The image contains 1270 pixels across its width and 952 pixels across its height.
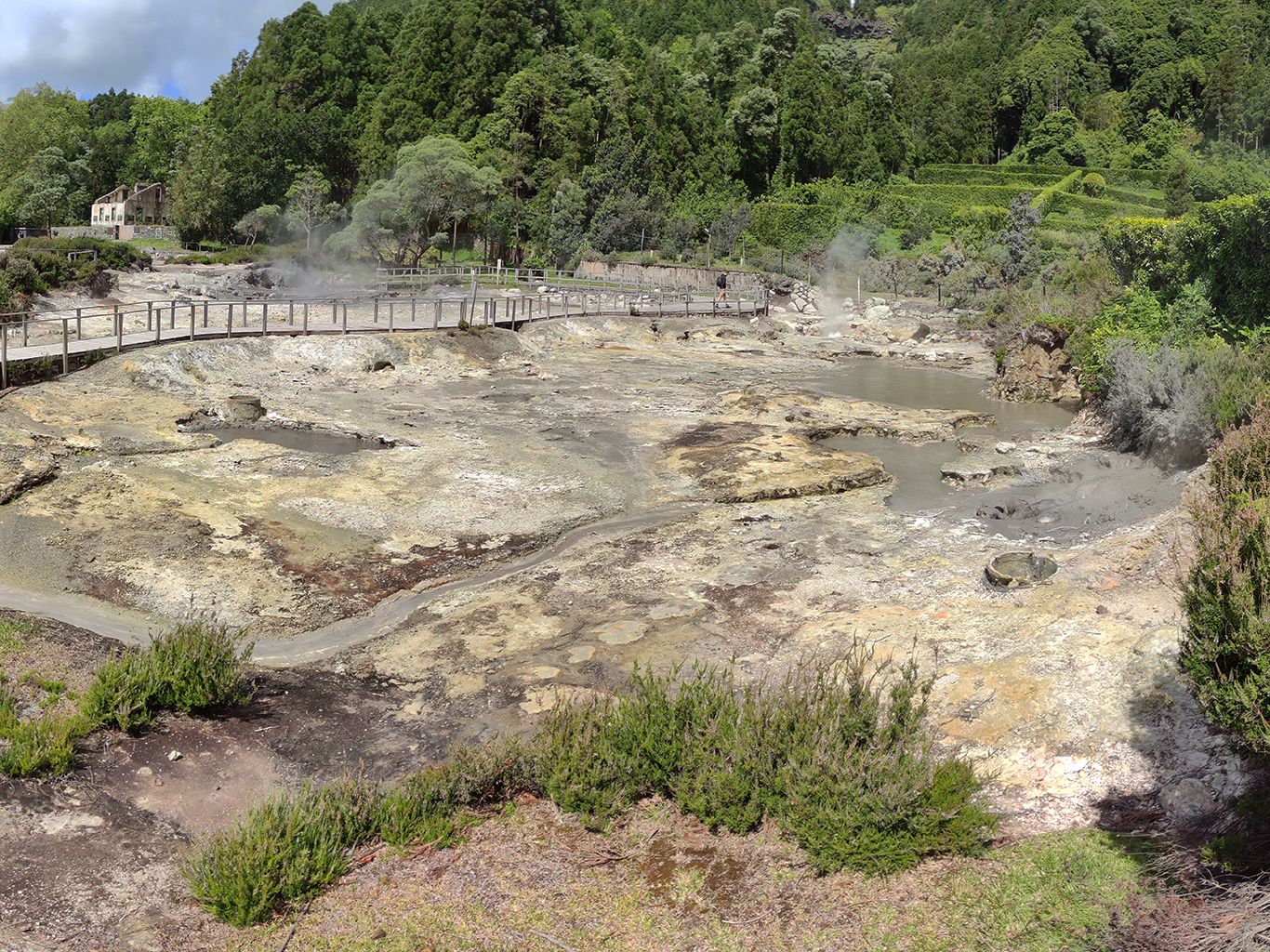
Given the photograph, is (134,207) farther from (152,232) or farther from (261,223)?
(261,223)

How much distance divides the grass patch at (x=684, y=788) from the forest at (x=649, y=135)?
1879 inches

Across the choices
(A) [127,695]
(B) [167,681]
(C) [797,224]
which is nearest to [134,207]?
(C) [797,224]

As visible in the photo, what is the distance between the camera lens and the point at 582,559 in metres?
13.7

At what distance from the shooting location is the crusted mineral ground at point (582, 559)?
27.7 feet

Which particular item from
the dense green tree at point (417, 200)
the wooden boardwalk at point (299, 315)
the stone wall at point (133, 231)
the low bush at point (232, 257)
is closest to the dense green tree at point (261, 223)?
the low bush at point (232, 257)

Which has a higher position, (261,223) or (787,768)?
(261,223)

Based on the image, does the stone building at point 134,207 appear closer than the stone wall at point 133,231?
No

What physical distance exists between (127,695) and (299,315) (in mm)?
28686

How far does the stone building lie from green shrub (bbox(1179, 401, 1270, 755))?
98.0m

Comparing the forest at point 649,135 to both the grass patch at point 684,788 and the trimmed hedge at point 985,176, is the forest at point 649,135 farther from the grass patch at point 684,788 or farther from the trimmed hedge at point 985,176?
the grass patch at point 684,788

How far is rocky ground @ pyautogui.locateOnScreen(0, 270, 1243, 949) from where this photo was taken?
7168 mm

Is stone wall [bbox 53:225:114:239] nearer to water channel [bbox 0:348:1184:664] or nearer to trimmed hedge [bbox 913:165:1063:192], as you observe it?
trimmed hedge [bbox 913:165:1063:192]

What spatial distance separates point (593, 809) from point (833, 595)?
18.1 ft

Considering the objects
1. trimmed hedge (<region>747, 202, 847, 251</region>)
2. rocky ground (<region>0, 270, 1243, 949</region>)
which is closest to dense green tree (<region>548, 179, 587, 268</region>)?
trimmed hedge (<region>747, 202, 847, 251</region>)
